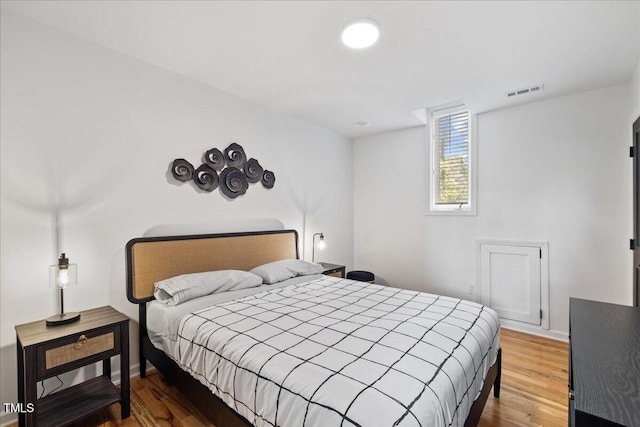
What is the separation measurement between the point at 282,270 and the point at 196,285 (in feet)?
2.86

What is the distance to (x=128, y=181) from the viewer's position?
7.66 ft

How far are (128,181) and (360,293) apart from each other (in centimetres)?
207

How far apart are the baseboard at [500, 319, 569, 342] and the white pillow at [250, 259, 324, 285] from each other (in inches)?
87.8

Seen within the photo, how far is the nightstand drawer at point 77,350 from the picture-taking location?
1.58m

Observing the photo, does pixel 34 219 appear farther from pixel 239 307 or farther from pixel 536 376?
pixel 536 376

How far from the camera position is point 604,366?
930mm

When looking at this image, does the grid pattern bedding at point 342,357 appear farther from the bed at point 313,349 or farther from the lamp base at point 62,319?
the lamp base at point 62,319

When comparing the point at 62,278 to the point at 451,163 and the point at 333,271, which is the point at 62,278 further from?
the point at 451,163

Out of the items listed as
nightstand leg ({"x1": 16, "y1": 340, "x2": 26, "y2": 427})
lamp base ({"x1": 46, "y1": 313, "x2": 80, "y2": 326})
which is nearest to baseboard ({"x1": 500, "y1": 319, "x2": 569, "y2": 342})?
lamp base ({"x1": 46, "y1": 313, "x2": 80, "y2": 326})

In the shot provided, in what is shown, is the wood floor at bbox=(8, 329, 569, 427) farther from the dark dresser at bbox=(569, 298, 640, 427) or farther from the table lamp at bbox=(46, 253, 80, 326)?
the dark dresser at bbox=(569, 298, 640, 427)

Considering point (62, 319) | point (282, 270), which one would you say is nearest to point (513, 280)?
point (282, 270)

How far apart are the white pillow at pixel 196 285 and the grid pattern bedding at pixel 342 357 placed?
0.26 m

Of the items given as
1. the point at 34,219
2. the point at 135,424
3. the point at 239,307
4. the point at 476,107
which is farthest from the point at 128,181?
the point at 476,107

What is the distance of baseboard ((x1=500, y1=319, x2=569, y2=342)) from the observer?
3.04 metres
